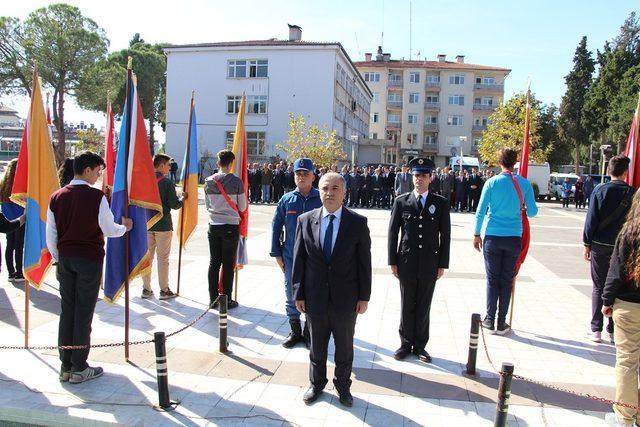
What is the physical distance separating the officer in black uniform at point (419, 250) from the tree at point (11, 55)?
41650 mm

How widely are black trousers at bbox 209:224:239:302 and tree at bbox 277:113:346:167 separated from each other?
92.2ft

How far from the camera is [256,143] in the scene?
42375 millimetres

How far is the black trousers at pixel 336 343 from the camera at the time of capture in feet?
14.6

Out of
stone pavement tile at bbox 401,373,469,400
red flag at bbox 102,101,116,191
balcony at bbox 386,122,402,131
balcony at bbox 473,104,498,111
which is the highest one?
balcony at bbox 473,104,498,111

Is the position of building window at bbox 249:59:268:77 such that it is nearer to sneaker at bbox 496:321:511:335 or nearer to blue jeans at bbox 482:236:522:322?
blue jeans at bbox 482:236:522:322

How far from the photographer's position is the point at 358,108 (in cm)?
5809

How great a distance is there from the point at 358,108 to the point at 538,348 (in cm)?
5372

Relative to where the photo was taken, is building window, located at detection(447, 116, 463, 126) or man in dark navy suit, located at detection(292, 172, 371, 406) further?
building window, located at detection(447, 116, 463, 126)

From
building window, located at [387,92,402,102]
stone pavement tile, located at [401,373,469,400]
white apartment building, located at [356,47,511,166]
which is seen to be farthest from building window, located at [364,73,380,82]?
stone pavement tile, located at [401,373,469,400]

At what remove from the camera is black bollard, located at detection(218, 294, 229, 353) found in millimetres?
5566

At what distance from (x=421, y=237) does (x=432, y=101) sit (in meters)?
69.9

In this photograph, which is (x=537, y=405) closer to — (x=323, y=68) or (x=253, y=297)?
(x=253, y=297)

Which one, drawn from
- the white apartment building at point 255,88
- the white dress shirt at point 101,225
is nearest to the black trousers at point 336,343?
the white dress shirt at point 101,225

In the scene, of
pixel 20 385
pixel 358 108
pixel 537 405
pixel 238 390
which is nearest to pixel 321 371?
pixel 238 390
